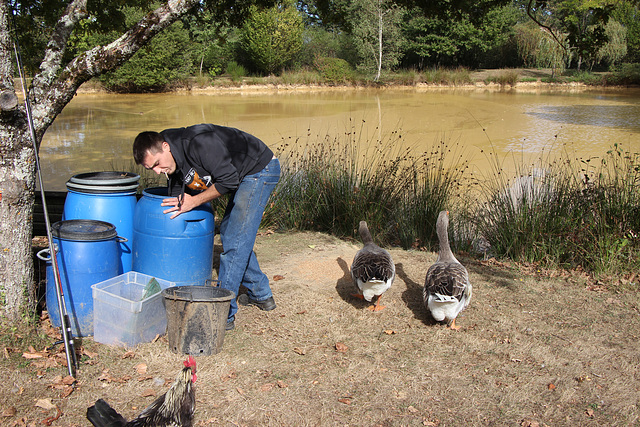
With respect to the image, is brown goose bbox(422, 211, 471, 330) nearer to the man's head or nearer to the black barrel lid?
the man's head

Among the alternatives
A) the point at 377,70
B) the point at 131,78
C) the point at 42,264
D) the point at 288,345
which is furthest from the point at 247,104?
the point at 288,345

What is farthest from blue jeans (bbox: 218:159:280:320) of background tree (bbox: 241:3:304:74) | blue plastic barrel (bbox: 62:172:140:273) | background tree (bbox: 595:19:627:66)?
background tree (bbox: 595:19:627:66)

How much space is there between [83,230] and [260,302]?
153cm

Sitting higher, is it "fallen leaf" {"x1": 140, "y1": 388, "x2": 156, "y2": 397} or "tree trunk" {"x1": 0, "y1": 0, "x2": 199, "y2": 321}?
"tree trunk" {"x1": 0, "y1": 0, "x2": 199, "y2": 321}

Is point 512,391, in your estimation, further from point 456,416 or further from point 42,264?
point 42,264

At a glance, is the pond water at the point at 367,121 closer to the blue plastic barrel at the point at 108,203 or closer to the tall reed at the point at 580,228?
the tall reed at the point at 580,228

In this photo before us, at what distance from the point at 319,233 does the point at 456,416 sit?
13.2 feet

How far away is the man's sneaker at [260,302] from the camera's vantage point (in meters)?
4.31

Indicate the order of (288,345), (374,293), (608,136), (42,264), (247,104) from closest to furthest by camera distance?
(288,345)
(374,293)
(42,264)
(608,136)
(247,104)

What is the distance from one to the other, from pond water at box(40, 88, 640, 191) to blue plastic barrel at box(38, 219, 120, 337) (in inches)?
185

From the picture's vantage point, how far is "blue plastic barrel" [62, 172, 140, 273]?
3861mm

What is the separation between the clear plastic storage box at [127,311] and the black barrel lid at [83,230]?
0.33 metres

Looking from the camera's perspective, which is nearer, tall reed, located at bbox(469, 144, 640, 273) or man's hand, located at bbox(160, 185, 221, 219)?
man's hand, located at bbox(160, 185, 221, 219)

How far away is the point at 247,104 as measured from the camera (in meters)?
25.1
